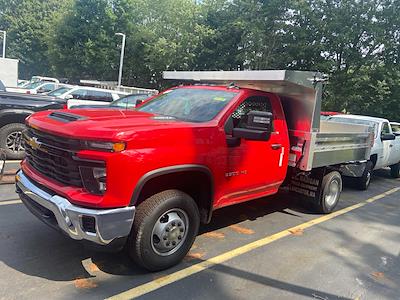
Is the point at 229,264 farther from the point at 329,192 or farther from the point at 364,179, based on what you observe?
the point at 364,179

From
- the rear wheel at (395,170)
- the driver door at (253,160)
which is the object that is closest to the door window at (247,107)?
the driver door at (253,160)

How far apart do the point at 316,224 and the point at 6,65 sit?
73.0 ft

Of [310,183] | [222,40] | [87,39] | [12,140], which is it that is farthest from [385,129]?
[87,39]

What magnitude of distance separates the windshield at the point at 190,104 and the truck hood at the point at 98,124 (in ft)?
1.03

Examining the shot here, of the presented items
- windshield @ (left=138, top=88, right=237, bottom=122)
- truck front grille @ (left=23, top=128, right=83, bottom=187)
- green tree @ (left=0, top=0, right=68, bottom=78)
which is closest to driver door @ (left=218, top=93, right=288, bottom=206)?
windshield @ (left=138, top=88, right=237, bottom=122)

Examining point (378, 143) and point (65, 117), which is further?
point (378, 143)

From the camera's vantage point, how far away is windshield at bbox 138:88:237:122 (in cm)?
447

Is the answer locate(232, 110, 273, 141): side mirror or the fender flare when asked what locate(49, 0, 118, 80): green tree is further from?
the fender flare

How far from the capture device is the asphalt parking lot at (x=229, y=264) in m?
3.58

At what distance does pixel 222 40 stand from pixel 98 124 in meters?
32.3

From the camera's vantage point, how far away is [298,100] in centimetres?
557

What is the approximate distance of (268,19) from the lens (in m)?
25.1

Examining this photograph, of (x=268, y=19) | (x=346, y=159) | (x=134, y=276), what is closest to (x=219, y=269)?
(x=134, y=276)

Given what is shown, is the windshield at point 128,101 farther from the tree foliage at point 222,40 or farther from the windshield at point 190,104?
the tree foliage at point 222,40
